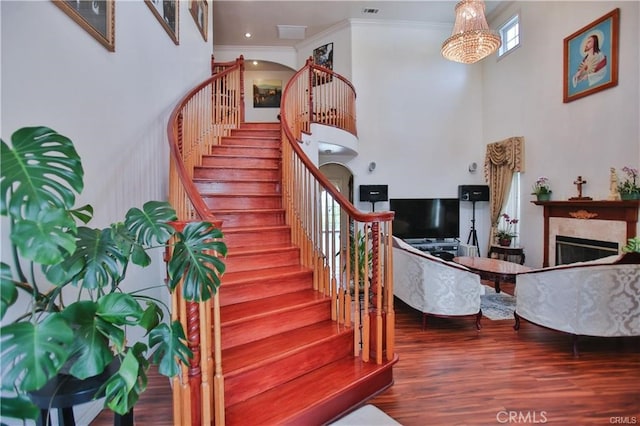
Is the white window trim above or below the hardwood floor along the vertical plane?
above

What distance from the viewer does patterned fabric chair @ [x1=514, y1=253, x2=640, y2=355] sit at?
289 cm

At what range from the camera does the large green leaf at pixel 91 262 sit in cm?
116

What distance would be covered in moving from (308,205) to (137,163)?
1575mm

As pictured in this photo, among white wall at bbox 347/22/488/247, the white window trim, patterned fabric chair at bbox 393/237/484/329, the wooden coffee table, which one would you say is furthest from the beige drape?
patterned fabric chair at bbox 393/237/484/329

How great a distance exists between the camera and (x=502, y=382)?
8.38 feet

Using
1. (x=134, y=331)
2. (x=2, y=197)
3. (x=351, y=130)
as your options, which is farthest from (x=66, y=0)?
(x=351, y=130)

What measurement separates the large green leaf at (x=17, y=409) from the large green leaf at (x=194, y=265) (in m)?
0.53

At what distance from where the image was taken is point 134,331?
272 cm

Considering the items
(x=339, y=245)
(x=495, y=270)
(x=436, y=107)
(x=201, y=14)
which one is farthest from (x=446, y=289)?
(x=201, y=14)

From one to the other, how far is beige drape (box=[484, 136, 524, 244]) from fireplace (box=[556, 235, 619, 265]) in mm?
1435

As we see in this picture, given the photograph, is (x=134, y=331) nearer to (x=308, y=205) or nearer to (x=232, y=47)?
(x=308, y=205)

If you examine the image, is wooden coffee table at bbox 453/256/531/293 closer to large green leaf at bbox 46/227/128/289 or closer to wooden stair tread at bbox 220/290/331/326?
wooden stair tread at bbox 220/290/331/326

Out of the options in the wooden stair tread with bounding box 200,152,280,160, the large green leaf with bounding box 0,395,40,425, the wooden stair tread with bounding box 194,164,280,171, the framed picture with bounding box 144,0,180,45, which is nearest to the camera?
the large green leaf with bounding box 0,395,40,425

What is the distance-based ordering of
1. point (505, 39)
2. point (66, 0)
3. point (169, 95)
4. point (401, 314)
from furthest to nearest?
1. point (505, 39)
2. point (401, 314)
3. point (169, 95)
4. point (66, 0)
